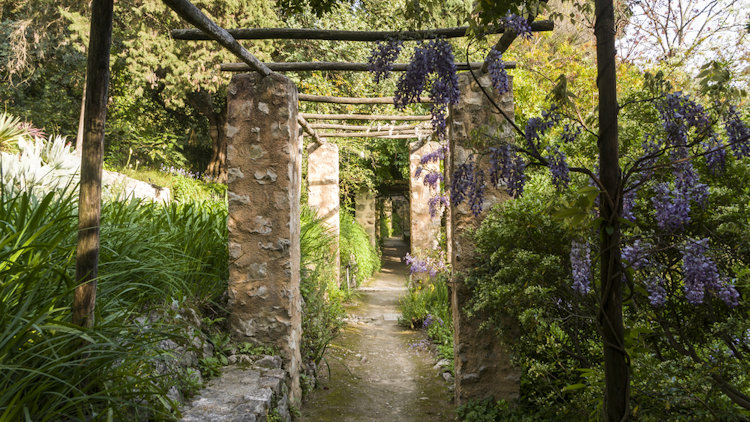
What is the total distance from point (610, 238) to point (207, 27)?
2.26m

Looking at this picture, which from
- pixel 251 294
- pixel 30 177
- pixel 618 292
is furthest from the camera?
pixel 30 177

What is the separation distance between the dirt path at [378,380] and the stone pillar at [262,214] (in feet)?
1.55

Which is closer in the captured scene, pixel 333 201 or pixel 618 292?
pixel 618 292

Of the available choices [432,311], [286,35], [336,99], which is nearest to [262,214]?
[286,35]

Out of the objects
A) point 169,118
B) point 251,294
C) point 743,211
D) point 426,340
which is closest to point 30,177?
point 251,294

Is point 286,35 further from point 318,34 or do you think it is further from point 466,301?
point 466,301

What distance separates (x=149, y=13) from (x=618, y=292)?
1061cm

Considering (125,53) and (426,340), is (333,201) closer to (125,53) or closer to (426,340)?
(426,340)

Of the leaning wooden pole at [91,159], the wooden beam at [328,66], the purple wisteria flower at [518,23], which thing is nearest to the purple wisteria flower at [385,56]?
the purple wisteria flower at [518,23]

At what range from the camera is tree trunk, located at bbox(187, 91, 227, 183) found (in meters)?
10.7

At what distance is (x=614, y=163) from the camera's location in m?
1.17

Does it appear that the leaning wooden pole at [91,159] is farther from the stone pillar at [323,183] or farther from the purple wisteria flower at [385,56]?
the stone pillar at [323,183]

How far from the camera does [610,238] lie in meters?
1.15

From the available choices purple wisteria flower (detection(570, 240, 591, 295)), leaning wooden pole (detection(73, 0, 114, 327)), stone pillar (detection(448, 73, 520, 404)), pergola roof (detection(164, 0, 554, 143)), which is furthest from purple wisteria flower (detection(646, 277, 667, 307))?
leaning wooden pole (detection(73, 0, 114, 327))
